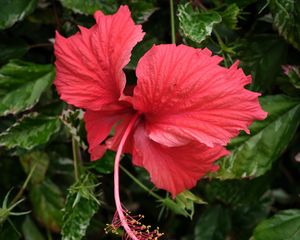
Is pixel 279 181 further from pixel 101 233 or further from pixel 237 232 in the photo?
pixel 101 233

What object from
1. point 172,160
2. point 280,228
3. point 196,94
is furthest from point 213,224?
point 196,94

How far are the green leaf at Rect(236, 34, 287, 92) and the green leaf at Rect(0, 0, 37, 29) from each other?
420mm

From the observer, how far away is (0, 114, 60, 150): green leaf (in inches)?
44.8

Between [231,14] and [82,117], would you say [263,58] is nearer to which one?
[231,14]

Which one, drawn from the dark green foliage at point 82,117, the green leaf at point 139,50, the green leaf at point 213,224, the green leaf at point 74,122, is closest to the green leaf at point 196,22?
the dark green foliage at point 82,117

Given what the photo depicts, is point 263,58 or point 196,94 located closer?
point 196,94

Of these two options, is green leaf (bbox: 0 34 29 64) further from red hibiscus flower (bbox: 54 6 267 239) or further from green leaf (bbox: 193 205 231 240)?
green leaf (bbox: 193 205 231 240)

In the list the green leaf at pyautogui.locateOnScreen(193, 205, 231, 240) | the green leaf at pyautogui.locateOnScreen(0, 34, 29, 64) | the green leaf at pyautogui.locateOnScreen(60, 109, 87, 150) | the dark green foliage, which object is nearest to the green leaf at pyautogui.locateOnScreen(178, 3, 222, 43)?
the dark green foliage

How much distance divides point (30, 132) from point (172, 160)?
304 millimetres

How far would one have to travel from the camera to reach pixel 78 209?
44.4 inches

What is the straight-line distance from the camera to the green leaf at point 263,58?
1266 millimetres

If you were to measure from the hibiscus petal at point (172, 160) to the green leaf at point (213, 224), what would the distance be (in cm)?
47

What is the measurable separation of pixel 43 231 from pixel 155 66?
25.1 inches

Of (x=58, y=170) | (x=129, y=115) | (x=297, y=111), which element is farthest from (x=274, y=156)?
(x=58, y=170)
